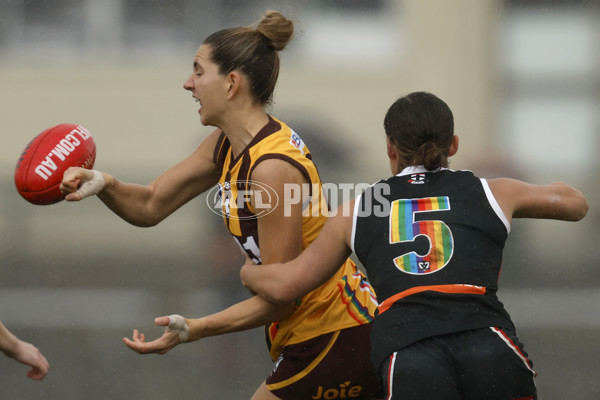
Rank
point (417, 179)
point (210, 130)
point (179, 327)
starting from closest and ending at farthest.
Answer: point (417, 179), point (179, 327), point (210, 130)

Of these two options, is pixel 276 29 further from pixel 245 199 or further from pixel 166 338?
pixel 166 338

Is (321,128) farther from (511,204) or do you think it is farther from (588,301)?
(511,204)

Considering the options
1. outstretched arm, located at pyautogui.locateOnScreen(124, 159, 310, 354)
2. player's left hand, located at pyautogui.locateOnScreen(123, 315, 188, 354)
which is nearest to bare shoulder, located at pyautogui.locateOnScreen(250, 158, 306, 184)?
outstretched arm, located at pyautogui.locateOnScreen(124, 159, 310, 354)

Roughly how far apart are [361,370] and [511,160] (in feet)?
14.4

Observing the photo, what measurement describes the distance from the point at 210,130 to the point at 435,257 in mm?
4733

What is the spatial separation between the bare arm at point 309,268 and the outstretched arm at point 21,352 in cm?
77

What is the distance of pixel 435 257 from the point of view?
2023 millimetres

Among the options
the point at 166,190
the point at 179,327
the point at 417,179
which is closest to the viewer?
the point at 417,179

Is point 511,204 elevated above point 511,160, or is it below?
above

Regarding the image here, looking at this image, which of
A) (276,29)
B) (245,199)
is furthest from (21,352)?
(276,29)

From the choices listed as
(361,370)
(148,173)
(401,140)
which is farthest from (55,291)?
(401,140)

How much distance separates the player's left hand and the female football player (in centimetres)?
38

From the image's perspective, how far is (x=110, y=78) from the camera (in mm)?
7422

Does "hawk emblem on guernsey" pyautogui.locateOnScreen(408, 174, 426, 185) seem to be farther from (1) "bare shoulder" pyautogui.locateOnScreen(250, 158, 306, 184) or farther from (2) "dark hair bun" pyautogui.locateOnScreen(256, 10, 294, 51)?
(2) "dark hair bun" pyautogui.locateOnScreen(256, 10, 294, 51)
